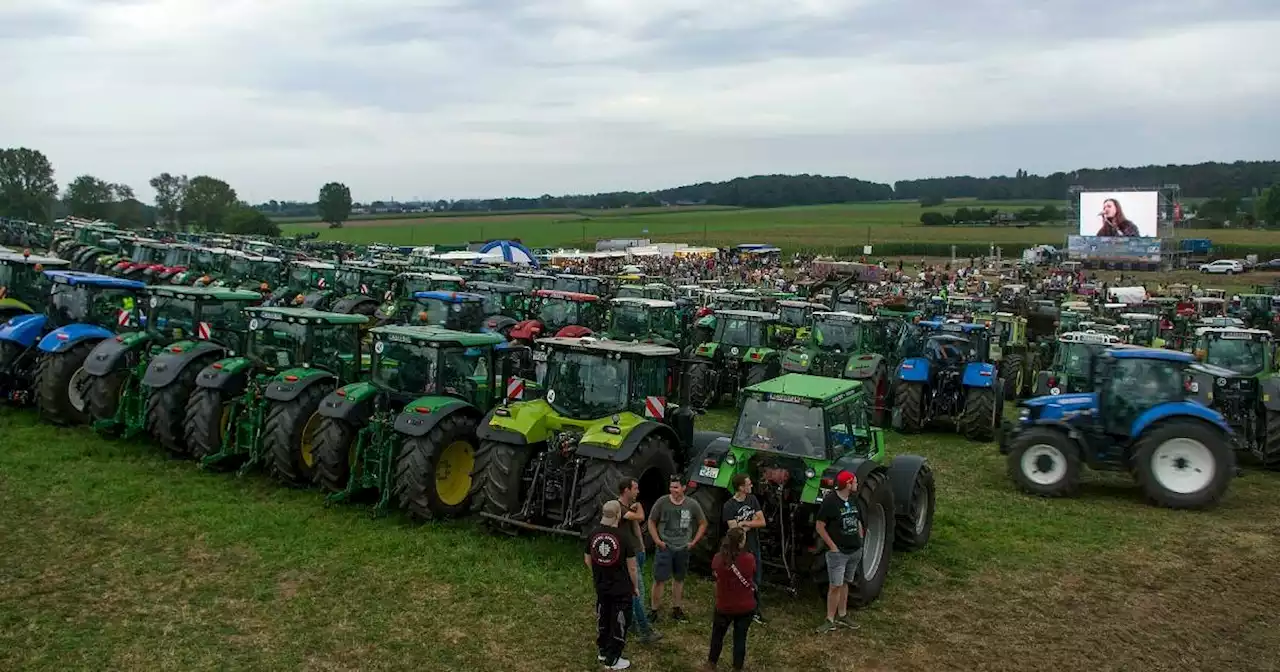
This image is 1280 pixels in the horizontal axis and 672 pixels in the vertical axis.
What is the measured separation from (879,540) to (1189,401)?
218 inches

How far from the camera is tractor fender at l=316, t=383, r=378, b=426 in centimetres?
948

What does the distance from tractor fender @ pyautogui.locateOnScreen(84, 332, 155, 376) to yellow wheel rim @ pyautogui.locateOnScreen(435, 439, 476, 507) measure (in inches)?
189

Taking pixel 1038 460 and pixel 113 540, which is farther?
pixel 1038 460

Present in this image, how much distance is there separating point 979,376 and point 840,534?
28.1 feet

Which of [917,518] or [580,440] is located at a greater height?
[580,440]

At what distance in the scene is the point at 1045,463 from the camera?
1158 cm

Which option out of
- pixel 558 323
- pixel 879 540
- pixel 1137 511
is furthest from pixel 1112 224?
pixel 879 540

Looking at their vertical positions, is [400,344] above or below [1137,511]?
above

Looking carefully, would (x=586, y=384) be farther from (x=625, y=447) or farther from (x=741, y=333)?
(x=741, y=333)

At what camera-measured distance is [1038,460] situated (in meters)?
11.6

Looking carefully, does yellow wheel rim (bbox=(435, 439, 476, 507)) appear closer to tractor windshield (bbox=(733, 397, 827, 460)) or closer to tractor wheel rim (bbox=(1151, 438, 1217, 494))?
tractor windshield (bbox=(733, 397, 827, 460))

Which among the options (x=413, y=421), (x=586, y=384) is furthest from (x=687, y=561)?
(x=413, y=421)

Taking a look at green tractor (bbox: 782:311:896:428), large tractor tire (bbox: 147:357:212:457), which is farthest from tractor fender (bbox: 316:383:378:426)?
green tractor (bbox: 782:311:896:428)

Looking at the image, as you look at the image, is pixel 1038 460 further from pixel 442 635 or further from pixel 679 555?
pixel 442 635
